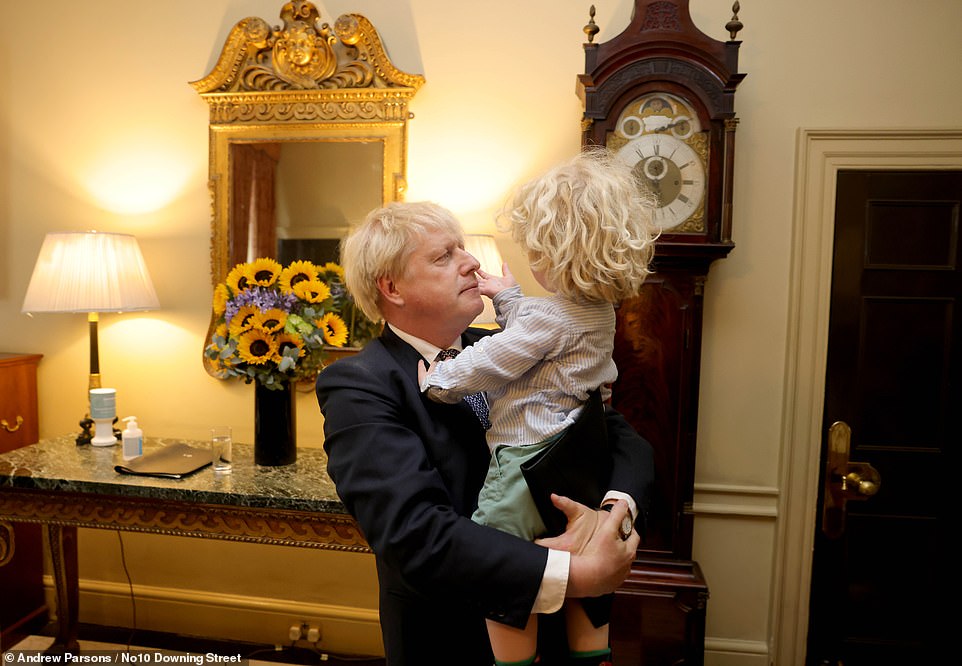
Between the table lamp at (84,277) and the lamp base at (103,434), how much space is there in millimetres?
428

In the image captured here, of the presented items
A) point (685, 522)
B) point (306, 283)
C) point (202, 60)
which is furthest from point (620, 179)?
point (202, 60)

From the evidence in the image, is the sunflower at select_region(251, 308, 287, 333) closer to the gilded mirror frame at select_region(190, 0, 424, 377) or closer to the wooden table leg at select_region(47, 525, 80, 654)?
the gilded mirror frame at select_region(190, 0, 424, 377)

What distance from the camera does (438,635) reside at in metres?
1.20

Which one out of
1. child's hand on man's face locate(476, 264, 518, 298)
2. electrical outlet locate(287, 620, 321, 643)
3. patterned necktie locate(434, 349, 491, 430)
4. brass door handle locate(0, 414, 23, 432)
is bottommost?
electrical outlet locate(287, 620, 321, 643)

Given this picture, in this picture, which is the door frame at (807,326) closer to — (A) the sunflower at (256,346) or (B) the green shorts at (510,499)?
(B) the green shorts at (510,499)

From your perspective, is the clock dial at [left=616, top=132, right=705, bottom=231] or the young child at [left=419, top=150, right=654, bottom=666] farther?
the clock dial at [left=616, top=132, right=705, bottom=231]

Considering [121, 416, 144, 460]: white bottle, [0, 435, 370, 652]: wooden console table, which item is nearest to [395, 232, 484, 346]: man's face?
[0, 435, 370, 652]: wooden console table

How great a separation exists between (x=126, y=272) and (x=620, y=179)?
2026mm

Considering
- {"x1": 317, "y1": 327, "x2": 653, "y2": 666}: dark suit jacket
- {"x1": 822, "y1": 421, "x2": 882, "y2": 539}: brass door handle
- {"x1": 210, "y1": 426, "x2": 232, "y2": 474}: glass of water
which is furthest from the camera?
{"x1": 822, "y1": 421, "x2": 882, "y2": 539}: brass door handle

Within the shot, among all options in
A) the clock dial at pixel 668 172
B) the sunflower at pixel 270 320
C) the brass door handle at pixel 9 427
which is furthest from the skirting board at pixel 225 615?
the clock dial at pixel 668 172

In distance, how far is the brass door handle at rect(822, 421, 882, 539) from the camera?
2295 mm

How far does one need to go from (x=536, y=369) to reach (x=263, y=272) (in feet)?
4.14

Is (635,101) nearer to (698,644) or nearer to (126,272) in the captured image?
(698,644)

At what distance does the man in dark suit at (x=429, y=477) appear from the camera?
100 cm
